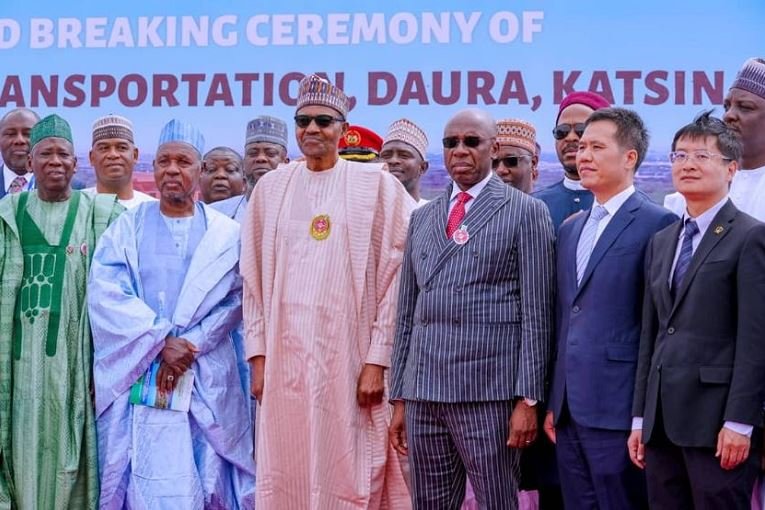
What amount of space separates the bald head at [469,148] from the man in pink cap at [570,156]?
102cm

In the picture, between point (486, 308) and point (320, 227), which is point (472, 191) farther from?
point (320, 227)

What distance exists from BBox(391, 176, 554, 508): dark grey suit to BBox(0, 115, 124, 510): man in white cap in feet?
5.70

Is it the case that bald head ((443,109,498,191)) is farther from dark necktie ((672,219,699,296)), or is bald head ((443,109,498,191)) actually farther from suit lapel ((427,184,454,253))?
dark necktie ((672,219,699,296))

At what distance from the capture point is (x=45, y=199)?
6109 mm

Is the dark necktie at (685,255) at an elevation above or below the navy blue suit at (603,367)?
above

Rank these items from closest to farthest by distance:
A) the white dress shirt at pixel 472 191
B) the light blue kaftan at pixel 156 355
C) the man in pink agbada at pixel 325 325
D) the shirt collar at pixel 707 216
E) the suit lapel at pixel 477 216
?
the shirt collar at pixel 707 216, the suit lapel at pixel 477 216, the white dress shirt at pixel 472 191, the man in pink agbada at pixel 325 325, the light blue kaftan at pixel 156 355

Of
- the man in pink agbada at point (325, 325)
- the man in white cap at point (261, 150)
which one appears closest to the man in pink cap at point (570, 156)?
the man in pink agbada at point (325, 325)

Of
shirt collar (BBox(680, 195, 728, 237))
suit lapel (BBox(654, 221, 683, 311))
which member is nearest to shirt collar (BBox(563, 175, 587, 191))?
suit lapel (BBox(654, 221, 683, 311))

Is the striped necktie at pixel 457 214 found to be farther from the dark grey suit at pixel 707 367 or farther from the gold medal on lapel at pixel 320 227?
the dark grey suit at pixel 707 367

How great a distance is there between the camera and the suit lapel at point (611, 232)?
462 centimetres

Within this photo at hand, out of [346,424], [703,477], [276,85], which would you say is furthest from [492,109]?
[703,477]

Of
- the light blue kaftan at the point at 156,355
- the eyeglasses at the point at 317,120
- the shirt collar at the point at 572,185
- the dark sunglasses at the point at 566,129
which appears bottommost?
the light blue kaftan at the point at 156,355

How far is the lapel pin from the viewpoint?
4.88 m

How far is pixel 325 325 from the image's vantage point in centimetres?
536
